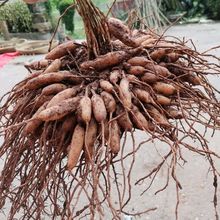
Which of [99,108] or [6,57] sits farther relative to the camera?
[6,57]

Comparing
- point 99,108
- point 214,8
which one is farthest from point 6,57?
point 99,108

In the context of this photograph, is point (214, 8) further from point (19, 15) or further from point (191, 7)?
point (19, 15)

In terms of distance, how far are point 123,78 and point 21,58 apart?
508cm

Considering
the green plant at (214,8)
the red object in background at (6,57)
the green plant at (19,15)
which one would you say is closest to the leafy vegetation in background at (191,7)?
the green plant at (214,8)

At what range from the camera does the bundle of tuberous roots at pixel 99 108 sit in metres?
0.98

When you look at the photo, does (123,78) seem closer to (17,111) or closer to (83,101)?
(83,101)

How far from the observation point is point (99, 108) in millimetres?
979

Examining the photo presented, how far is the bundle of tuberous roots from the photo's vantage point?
0.98 meters

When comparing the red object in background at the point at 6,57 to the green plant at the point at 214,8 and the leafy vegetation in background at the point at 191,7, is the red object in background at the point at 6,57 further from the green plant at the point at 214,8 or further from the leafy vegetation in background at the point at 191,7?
the green plant at the point at 214,8

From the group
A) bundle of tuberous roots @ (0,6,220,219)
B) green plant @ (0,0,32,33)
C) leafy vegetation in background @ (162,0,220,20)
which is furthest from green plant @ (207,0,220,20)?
bundle of tuberous roots @ (0,6,220,219)

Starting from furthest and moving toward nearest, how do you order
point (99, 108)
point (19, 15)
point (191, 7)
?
point (191, 7) → point (19, 15) → point (99, 108)

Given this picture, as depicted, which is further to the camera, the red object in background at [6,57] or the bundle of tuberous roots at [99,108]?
the red object in background at [6,57]

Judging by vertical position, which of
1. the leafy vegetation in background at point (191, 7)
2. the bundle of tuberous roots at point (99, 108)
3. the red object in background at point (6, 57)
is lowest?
the leafy vegetation in background at point (191, 7)

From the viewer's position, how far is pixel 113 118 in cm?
98
